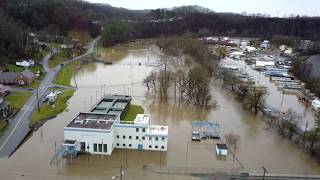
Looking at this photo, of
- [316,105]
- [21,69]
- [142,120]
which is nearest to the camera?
[142,120]

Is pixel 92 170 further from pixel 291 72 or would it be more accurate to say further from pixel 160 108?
pixel 291 72

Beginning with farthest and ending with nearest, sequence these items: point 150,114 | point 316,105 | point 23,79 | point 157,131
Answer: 1. point 23,79
2. point 316,105
3. point 150,114
4. point 157,131

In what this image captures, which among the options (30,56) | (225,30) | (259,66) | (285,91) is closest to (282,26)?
(225,30)

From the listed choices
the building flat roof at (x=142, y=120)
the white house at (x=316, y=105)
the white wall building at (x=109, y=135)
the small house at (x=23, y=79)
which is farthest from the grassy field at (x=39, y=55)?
the white house at (x=316, y=105)

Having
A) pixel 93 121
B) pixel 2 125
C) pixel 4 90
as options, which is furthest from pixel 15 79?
pixel 93 121

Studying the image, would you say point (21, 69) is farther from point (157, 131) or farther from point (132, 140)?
point (157, 131)

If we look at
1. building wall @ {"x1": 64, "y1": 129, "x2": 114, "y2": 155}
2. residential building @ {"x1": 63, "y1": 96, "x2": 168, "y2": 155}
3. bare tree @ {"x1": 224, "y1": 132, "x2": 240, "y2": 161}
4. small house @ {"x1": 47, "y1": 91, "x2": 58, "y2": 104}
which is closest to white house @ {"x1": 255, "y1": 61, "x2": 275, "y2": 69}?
bare tree @ {"x1": 224, "y1": 132, "x2": 240, "y2": 161}

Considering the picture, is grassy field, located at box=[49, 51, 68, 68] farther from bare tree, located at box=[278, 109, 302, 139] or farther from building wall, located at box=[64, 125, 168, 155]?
bare tree, located at box=[278, 109, 302, 139]
